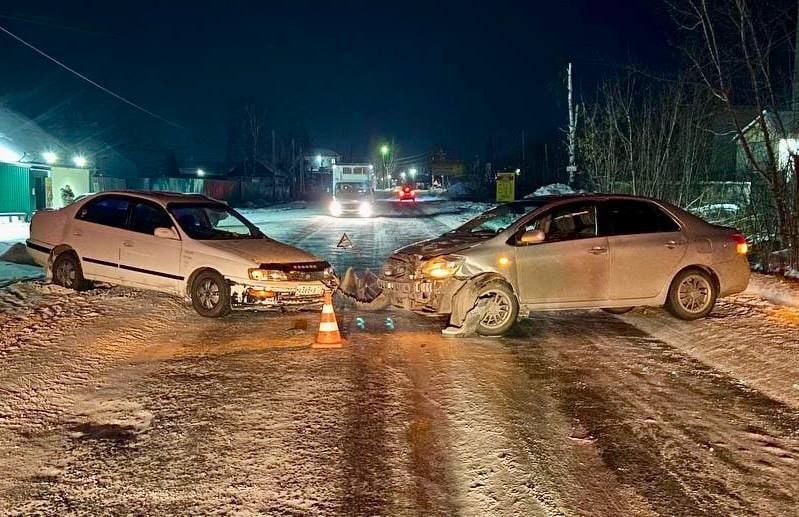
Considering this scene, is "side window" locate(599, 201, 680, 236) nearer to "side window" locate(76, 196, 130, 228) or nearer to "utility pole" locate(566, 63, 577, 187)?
"side window" locate(76, 196, 130, 228)

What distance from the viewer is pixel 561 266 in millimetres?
8492

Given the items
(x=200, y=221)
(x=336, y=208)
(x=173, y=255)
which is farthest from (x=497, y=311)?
(x=336, y=208)

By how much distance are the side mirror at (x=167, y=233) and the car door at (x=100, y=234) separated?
743 millimetres

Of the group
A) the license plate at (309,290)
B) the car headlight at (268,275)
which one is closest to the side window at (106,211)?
the car headlight at (268,275)

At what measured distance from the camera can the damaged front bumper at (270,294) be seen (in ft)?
30.1

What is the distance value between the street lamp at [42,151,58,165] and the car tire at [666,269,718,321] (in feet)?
95.7

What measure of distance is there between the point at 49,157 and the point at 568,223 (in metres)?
28.7

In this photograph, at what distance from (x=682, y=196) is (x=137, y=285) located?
1555 cm

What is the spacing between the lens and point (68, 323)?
8875mm

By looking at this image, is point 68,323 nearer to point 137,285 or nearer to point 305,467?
point 137,285

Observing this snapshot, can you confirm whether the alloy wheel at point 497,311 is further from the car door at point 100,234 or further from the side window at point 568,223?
the car door at point 100,234

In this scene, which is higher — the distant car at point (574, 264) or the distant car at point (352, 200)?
the distant car at point (352, 200)

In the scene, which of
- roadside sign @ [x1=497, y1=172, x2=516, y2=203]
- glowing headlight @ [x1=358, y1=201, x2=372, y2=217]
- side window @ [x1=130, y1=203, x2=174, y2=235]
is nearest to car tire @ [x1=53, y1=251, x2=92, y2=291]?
side window @ [x1=130, y1=203, x2=174, y2=235]

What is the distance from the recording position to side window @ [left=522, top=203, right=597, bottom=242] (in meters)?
8.68
